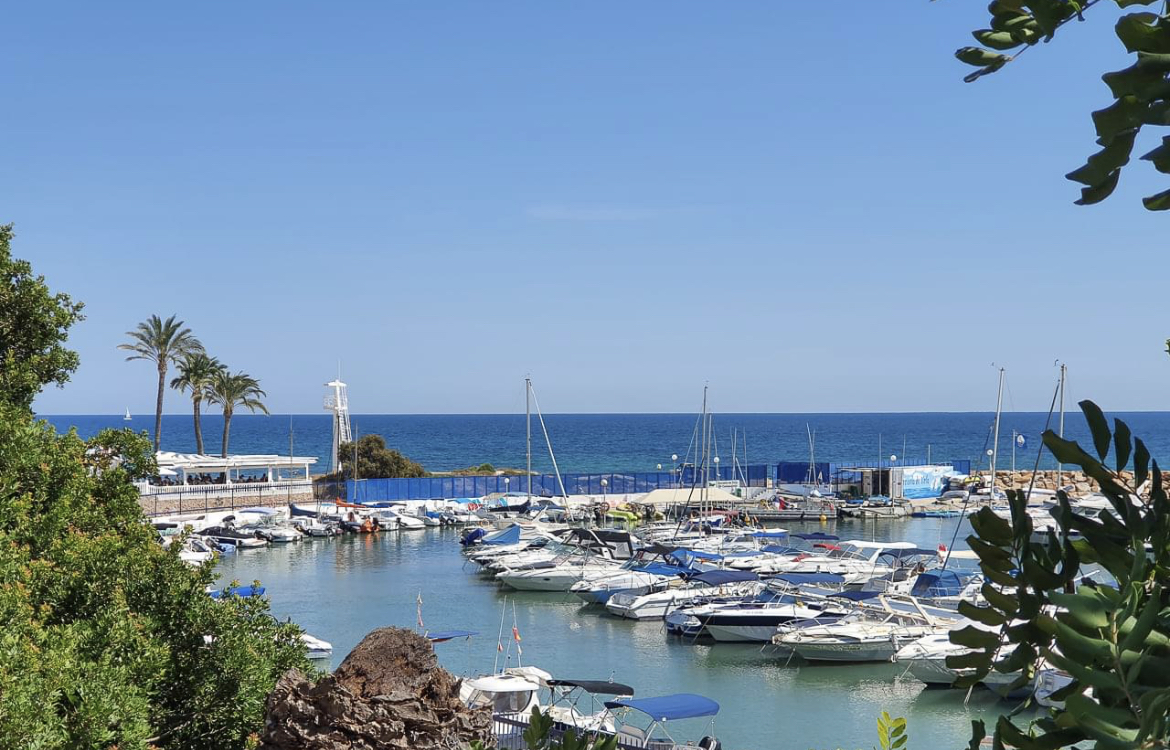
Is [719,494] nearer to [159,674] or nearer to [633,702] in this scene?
[633,702]

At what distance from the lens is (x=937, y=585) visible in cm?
3497

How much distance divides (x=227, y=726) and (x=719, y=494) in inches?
2081

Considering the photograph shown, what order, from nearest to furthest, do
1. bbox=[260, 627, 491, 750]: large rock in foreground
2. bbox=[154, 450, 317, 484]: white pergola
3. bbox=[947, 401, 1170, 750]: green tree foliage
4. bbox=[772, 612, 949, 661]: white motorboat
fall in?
bbox=[947, 401, 1170, 750]: green tree foliage, bbox=[260, 627, 491, 750]: large rock in foreground, bbox=[772, 612, 949, 661]: white motorboat, bbox=[154, 450, 317, 484]: white pergola

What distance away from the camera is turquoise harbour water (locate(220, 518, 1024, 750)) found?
2425cm

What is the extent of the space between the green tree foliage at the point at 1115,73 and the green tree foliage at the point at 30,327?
46.3 ft

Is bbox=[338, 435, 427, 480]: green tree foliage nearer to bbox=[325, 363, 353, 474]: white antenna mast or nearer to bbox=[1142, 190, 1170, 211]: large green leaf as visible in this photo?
bbox=[325, 363, 353, 474]: white antenna mast

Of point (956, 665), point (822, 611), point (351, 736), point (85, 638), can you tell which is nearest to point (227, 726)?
point (351, 736)

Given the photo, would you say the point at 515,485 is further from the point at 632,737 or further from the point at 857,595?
the point at 632,737

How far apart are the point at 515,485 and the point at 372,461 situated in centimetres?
1052

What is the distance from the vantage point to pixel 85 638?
9766 millimetres

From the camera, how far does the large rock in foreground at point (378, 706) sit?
1088 centimetres

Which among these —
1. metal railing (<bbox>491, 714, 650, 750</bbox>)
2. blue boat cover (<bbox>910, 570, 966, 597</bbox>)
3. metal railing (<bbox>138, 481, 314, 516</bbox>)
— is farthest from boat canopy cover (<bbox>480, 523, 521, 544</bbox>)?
metal railing (<bbox>491, 714, 650, 750</bbox>)

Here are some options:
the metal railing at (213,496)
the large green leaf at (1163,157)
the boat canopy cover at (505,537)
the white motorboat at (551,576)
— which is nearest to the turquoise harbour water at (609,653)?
the white motorboat at (551,576)

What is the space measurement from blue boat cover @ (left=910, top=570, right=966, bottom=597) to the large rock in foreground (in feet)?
85.4
